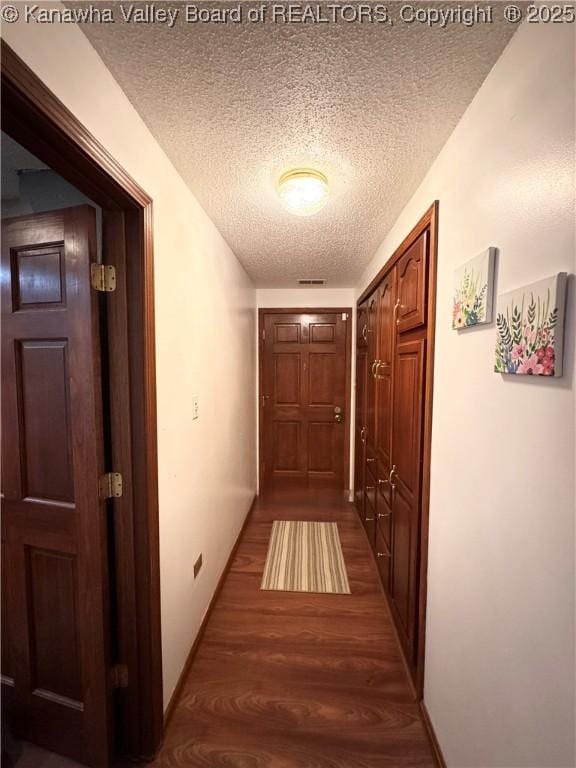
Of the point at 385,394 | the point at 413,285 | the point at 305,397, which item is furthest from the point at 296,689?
the point at 305,397

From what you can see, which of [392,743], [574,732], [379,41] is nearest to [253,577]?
[392,743]

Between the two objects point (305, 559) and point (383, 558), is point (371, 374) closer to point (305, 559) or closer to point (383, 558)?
point (383, 558)

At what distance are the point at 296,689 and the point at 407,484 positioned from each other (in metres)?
1.09

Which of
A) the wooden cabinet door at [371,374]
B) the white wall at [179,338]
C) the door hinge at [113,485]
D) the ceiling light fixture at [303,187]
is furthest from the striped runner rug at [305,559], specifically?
the ceiling light fixture at [303,187]

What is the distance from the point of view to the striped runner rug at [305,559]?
2.10 m

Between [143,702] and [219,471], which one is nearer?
[143,702]

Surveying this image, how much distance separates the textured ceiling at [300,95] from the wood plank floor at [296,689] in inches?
92.7

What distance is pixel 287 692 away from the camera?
1419 mm

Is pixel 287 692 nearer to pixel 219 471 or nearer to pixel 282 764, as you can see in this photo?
pixel 282 764

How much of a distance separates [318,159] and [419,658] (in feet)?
7.14

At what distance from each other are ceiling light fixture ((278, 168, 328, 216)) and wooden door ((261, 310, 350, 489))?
6.81 ft

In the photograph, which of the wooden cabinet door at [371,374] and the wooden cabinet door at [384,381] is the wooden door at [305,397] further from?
the wooden cabinet door at [384,381]

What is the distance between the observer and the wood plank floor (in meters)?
1.20

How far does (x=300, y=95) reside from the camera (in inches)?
37.4
